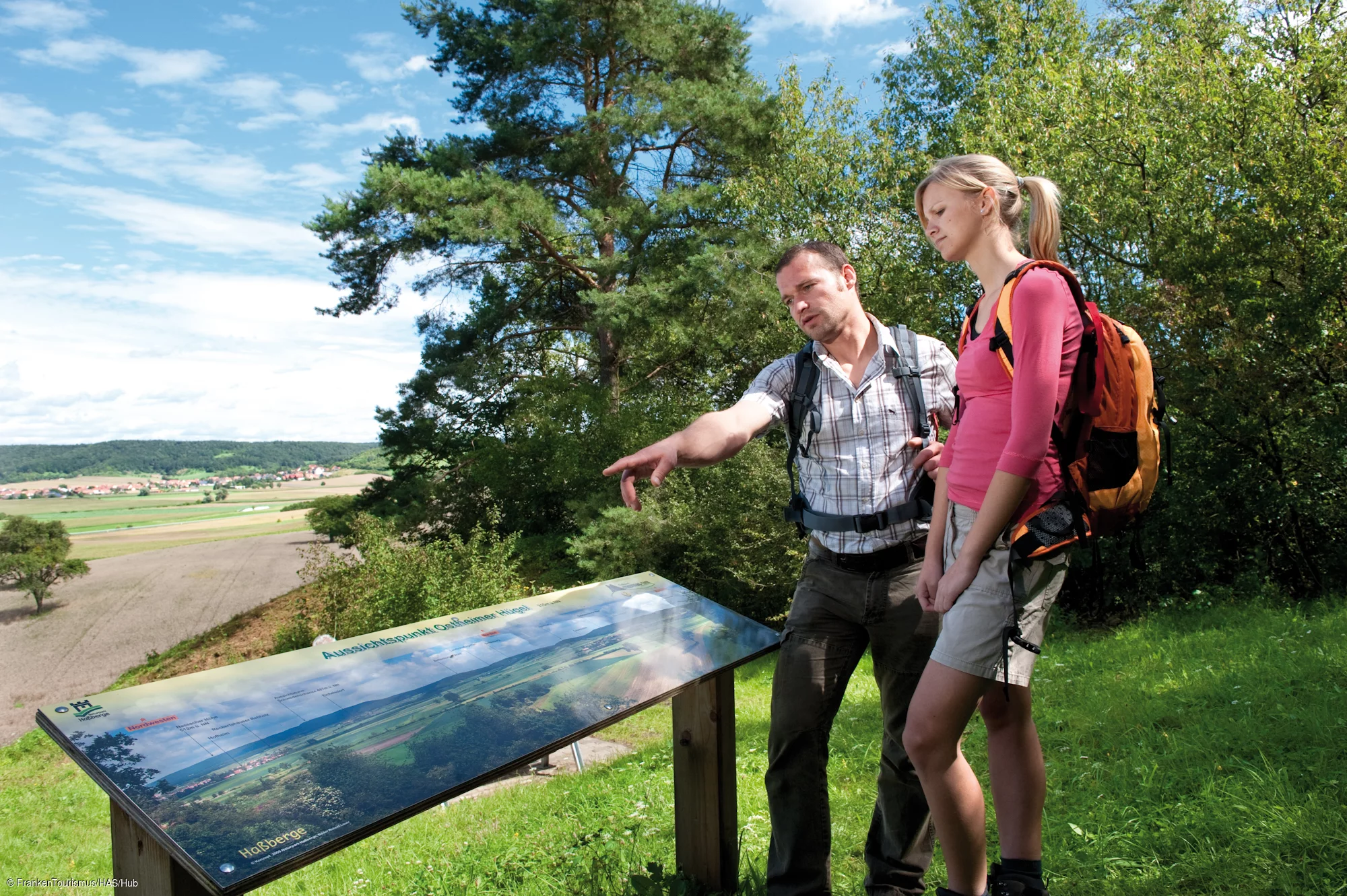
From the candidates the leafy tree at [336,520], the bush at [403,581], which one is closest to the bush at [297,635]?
the bush at [403,581]

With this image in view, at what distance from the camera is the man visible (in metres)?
2.24

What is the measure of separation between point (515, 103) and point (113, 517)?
242ft

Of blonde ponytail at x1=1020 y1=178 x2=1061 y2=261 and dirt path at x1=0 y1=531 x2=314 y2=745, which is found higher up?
blonde ponytail at x1=1020 y1=178 x2=1061 y2=261

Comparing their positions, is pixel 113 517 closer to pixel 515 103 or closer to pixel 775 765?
pixel 515 103

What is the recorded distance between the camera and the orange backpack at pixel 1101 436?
67.7 inches

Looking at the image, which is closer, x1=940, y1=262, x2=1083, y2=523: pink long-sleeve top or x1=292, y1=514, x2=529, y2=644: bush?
x1=940, y1=262, x2=1083, y2=523: pink long-sleeve top

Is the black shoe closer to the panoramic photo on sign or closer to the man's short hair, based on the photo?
the panoramic photo on sign

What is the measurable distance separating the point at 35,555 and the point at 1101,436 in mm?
49895

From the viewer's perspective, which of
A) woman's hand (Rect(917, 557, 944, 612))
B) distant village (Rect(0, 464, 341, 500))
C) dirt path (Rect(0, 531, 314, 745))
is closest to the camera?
woman's hand (Rect(917, 557, 944, 612))

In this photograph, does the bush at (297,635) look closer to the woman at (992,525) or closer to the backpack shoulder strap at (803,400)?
the backpack shoulder strap at (803,400)

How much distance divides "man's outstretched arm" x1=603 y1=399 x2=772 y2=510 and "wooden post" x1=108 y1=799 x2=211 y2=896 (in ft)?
3.23

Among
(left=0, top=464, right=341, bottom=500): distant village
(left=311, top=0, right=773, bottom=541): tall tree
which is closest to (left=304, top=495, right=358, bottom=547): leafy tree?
(left=311, top=0, right=773, bottom=541): tall tree

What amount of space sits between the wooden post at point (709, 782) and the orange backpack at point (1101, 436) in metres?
1.23

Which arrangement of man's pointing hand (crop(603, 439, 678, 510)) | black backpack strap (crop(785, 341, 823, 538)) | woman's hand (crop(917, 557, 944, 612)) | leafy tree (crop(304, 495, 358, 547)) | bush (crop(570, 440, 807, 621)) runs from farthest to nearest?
leafy tree (crop(304, 495, 358, 547))
bush (crop(570, 440, 807, 621))
black backpack strap (crop(785, 341, 823, 538))
woman's hand (crop(917, 557, 944, 612))
man's pointing hand (crop(603, 439, 678, 510))
